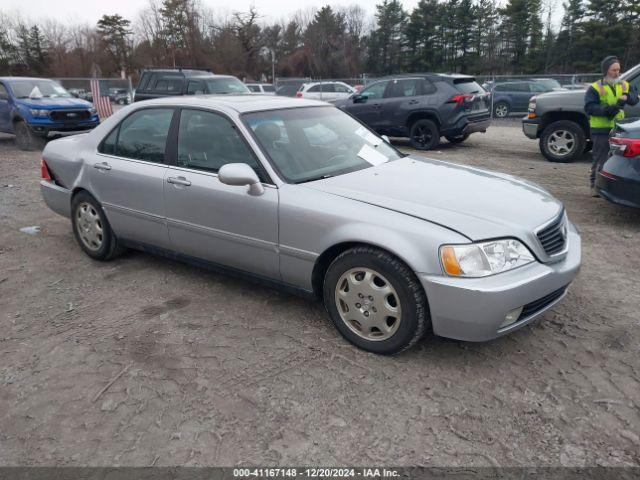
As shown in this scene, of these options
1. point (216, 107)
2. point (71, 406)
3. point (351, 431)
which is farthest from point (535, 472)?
point (216, 107)

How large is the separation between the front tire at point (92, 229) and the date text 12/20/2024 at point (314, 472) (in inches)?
120

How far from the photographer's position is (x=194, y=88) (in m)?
13.1

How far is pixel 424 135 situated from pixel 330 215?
8.93 m

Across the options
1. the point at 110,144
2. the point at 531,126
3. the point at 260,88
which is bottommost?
the point at 531,126

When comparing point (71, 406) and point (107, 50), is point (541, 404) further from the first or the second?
point (107, 50)

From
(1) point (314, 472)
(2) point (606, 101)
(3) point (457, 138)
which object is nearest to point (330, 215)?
(1) point (314, 472)

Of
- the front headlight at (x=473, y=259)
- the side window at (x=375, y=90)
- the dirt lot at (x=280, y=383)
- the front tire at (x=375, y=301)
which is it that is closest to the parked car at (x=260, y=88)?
the side window at (x=375, y=90)

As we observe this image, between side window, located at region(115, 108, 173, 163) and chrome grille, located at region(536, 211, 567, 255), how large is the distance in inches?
114

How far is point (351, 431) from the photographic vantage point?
8.37ft

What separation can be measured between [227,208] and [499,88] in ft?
59.0

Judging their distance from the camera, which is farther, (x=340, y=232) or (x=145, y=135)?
(x=145, y=135)

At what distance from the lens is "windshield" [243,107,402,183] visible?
362cm

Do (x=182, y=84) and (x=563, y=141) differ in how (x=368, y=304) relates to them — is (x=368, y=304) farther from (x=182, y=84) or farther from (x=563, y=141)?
(x=182, y=84)

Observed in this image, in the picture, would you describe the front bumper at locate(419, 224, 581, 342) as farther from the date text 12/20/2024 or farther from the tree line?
the tree line
